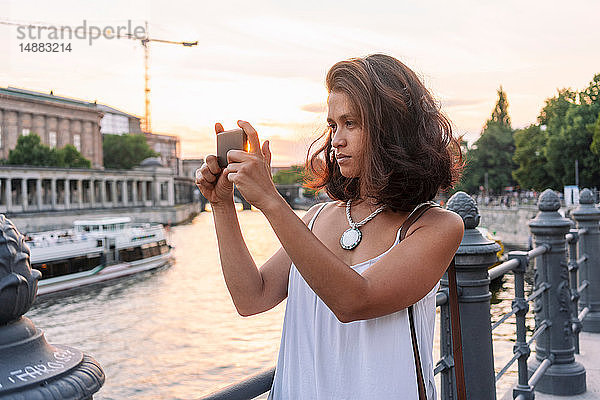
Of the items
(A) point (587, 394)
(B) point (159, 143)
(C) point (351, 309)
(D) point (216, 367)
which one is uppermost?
(B) point (159, 143)

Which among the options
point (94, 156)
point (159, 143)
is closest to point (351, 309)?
point (94, 156)

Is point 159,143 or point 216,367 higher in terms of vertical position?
point 159,143

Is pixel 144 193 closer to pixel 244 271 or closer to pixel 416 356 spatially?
pixel 244 271

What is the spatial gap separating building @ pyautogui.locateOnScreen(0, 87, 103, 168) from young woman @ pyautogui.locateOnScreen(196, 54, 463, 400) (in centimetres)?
7680

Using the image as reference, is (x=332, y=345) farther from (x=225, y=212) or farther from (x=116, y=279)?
(x=116, y=279)

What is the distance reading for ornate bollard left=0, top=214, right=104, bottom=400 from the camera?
1021mm

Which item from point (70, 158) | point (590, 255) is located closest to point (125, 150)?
point (70, 158)

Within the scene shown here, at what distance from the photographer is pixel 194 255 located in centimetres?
4256

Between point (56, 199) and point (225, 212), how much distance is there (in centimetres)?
6964

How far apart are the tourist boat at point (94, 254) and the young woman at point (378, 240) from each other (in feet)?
91.2

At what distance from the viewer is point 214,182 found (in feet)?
4.76

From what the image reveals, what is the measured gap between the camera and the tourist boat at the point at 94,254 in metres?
30.0

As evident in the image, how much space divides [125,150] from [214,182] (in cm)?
8831

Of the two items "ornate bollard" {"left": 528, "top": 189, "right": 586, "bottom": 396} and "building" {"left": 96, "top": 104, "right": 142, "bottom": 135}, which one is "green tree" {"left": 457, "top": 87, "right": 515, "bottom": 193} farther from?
"building" {"left": 96, "top": 104, "right": 142, "bottom": 135}
